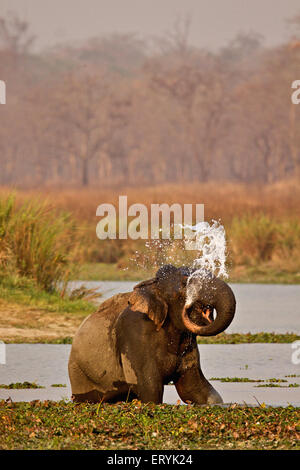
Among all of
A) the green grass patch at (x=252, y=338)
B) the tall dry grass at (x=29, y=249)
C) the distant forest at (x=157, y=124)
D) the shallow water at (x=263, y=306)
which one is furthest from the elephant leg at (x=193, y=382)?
the distant forest at (x=157, y=124)

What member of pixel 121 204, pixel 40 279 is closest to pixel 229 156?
pixel 121 204

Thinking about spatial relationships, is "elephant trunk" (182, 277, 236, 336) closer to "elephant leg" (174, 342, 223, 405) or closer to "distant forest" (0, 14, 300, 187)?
"elephant leg" (174, 342, 223, 405)

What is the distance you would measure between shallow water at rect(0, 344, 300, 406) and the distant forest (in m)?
62.7

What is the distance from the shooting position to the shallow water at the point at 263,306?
44.5 feet

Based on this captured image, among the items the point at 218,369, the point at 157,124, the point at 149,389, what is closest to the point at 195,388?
the point at 149,389

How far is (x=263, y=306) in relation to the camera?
52.8 feet

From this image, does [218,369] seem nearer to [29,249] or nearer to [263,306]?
[29,249]

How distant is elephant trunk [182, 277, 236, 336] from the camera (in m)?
6.54

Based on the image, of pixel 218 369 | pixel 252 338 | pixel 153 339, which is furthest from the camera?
pixel 252 338

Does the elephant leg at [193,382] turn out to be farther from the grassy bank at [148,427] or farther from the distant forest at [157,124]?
the distant forest at [157,124]

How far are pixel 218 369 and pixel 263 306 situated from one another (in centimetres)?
656

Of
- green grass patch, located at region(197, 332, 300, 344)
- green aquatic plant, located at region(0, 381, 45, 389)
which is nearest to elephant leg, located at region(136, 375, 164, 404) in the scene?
A: green aquatic plant, located at region(0, 381, 45, 389)

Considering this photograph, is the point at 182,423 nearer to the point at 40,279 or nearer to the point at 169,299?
the point at 169,299

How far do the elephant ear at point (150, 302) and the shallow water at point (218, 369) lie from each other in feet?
3.12
